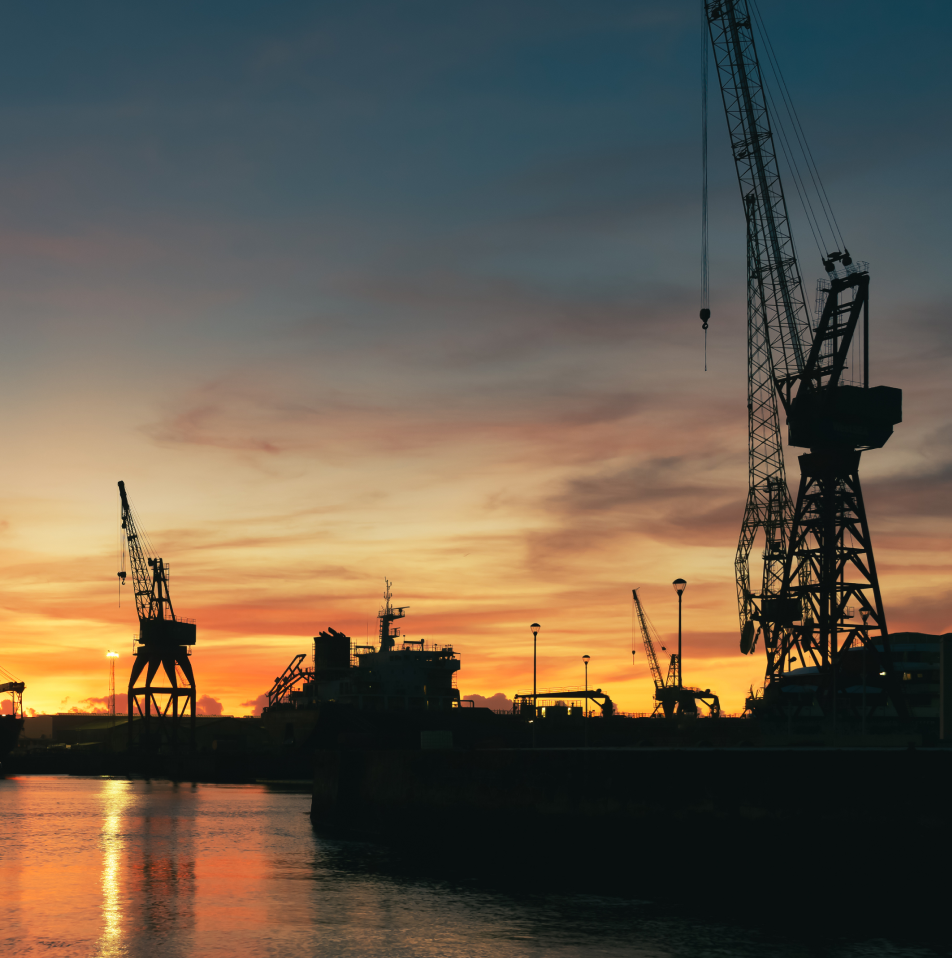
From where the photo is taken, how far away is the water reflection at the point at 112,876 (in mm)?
33375

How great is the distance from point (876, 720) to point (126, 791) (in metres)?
83.0

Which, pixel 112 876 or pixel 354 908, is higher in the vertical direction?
pixel 354 908

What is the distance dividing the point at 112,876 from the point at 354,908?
15126 mm

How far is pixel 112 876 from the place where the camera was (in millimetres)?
48062

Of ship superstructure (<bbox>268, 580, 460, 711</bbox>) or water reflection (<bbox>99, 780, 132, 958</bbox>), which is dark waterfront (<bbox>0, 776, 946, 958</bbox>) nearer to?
water reflection (<bbox>99, 780, 132, 958</bbox>)

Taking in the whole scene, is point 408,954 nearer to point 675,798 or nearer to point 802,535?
point 675,798

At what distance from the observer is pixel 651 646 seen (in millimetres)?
196875

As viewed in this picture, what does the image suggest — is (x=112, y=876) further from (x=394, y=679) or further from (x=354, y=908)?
(x=394, y=679)

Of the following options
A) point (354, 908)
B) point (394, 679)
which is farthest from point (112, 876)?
point (394, 679)

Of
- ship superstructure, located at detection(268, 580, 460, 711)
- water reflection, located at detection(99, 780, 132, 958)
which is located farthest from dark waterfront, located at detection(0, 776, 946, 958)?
ship superstructure, located at detection(268, 580, 460, 711)

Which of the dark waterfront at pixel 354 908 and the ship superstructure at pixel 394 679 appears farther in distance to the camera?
the ship superstructure at pixel 394 679

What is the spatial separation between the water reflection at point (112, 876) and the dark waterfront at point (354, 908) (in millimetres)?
124

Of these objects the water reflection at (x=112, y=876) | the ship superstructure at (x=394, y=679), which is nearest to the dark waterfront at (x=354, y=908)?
the water reflection at (x=112, y=876)

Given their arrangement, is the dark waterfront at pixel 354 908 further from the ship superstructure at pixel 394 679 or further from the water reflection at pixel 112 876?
the ship superstructure at pixel 394 679
